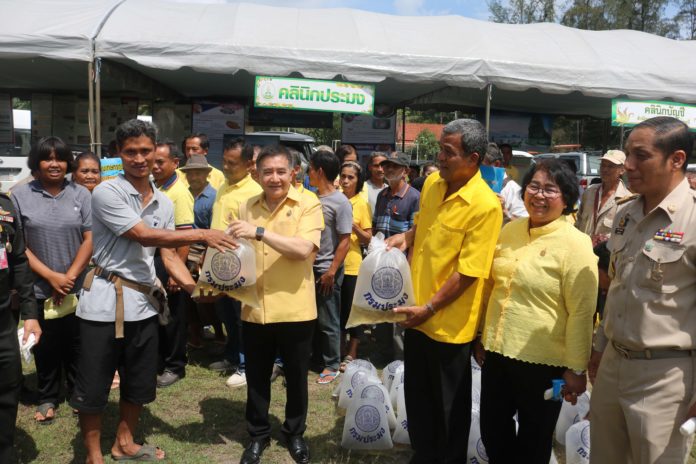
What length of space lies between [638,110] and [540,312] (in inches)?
279

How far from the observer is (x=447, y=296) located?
270 cm

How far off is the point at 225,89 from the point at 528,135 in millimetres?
6795

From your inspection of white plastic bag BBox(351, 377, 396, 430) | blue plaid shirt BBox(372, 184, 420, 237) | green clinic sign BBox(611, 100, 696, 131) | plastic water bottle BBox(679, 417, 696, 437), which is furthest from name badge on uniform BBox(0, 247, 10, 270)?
green clinic sign BBox(611, 100, 696, 131)

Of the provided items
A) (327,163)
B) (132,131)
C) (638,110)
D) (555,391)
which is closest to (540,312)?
(555,391)

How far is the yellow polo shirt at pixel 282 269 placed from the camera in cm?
320

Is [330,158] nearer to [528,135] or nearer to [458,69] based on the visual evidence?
[458,69]

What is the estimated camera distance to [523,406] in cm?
264

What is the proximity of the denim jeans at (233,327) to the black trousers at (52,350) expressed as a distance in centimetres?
121

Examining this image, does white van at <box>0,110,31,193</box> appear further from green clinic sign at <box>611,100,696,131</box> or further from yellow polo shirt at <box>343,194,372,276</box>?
green clinic sign at <box>611,100,696,131</box>

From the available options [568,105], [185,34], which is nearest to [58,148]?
[185,34]

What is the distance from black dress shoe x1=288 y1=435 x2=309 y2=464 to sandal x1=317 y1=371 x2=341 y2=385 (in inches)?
48.3

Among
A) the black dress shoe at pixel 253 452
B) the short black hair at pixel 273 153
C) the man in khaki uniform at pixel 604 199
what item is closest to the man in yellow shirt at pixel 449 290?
the short black hair at pixel 273 153

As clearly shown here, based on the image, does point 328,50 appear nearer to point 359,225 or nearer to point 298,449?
point 359,225

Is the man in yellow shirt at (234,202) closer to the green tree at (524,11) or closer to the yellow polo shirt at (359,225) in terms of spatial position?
the yellow polo shirt at (359,225)
